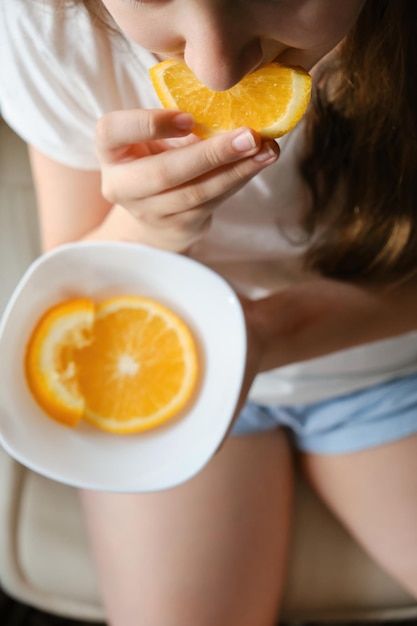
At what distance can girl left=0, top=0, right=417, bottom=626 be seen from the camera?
633 millimetres

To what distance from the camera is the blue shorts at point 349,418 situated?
2.73ft

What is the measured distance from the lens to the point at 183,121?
0.53 meters

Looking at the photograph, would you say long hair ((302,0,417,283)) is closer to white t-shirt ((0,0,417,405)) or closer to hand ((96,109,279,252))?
white t-shirt ((0,0,417,405))

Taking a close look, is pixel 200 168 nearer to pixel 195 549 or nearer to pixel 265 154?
pixel 265 154

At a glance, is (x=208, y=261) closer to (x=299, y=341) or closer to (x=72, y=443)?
(x=299, y=341)

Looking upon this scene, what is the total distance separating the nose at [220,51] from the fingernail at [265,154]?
6 centimetres

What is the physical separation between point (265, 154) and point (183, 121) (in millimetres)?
61

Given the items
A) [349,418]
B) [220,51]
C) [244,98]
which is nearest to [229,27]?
[220,51]

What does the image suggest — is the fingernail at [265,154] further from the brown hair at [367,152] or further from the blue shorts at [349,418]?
the blue shorts at [349,418]

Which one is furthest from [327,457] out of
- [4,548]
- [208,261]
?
[4,548]

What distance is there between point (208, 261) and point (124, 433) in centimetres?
22

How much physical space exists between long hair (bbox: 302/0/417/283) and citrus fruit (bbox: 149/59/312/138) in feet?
0.31

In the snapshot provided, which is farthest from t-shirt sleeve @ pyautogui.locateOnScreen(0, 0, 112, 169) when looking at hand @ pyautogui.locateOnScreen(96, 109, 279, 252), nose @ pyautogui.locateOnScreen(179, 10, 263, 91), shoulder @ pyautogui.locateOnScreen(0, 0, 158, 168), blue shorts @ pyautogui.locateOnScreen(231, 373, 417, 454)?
blue shorts @ pyautogui.locateOnScreen(231, 373, 417, 454)

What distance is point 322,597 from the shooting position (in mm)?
879
